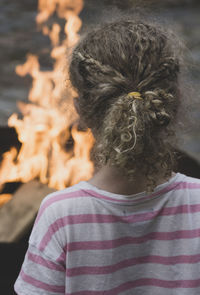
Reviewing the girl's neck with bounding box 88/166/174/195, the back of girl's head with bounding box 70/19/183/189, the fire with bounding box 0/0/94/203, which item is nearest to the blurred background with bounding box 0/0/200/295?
the fire with bounding box 0/0/94/203

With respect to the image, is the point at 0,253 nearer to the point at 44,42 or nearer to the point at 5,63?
the point at 5,63

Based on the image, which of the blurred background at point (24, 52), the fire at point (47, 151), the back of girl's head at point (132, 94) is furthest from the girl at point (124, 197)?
the fire at point (47, 151)

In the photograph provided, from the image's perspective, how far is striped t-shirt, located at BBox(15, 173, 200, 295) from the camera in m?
0.74

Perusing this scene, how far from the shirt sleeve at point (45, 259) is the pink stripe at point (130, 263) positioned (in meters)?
0.03

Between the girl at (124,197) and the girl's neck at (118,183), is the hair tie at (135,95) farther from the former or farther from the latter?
the girl's neck at (118,183)

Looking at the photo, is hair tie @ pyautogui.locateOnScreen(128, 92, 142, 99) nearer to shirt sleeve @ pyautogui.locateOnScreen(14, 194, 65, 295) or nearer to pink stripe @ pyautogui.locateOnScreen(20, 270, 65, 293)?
shirt sleeve @ pyautogui.locateOnScreen(14, 194, 65, 295)

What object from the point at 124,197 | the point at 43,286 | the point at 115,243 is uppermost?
the point at 124,197

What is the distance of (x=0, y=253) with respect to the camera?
5.30 feet

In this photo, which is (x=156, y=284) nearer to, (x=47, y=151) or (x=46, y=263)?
(x=46, y=263)

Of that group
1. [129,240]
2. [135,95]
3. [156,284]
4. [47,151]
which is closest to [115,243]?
[129,240]

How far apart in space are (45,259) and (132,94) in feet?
1.27

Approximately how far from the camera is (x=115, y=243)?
2.48ft

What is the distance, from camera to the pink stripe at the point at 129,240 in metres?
0.75

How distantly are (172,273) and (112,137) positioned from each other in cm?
34
